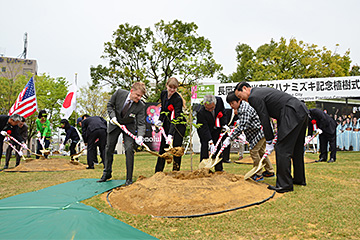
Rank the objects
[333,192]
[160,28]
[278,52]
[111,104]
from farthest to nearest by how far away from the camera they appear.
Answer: [278,52] < [160,28] < [111,104] < [333,192]

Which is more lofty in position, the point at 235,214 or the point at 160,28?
the point at 160,28

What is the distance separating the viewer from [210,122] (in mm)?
6242

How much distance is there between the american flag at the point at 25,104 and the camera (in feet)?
35.8

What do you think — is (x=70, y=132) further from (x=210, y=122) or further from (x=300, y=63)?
(x=300, y=63)

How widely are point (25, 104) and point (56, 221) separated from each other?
32.3ft

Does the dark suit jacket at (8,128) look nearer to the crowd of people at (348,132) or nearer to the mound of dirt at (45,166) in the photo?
the mound of dirt at (45,166)

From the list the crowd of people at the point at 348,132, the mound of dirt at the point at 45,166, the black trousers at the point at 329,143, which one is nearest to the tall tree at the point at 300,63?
the crowd of people at the point at 348,132

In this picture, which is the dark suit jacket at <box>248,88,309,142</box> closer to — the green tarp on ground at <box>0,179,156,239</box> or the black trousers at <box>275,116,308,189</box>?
the black trousers at <box>275,116,308,189</box>

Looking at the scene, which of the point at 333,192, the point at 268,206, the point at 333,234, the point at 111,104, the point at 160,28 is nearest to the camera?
the point at 333,234

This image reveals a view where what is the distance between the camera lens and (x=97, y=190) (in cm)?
474

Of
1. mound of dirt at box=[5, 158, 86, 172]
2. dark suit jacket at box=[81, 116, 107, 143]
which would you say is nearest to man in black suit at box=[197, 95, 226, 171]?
dark suit jacket at box=[81, 116, 107, 143]

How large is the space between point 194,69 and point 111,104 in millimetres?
1900

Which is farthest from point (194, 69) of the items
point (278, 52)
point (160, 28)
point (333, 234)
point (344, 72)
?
point (344, 72)

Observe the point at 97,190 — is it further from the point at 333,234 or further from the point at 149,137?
the point at 149,137
